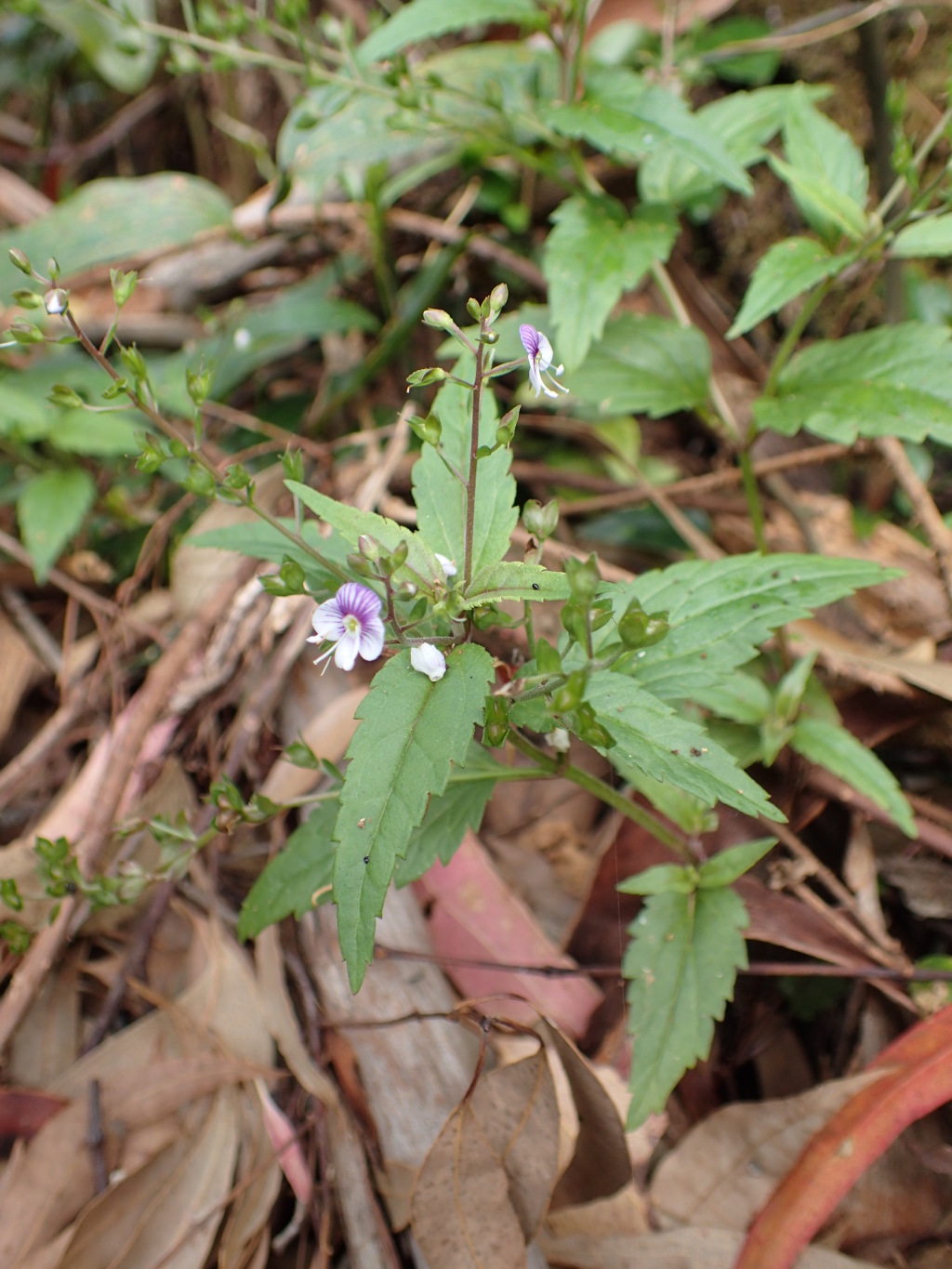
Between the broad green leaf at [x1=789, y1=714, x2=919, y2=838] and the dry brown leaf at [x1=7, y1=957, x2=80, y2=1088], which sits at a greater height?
the broad green leaf at [x1=789, y1=714, x2=919, y2=838]

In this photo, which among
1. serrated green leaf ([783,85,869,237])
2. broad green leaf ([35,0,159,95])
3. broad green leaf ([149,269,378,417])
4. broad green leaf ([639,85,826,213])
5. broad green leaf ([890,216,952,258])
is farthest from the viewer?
broad green leaf ([35,0,159,95])

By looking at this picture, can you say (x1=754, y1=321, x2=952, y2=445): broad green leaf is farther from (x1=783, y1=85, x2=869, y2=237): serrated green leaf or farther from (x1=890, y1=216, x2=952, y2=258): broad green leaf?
(x1=783, y1=85, x2=869, y2=237): serrated green leaf

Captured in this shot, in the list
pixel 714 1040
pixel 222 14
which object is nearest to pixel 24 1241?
pixel 714 1040

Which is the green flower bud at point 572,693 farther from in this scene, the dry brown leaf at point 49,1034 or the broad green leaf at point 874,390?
the dry brown leaf at point 49,1034

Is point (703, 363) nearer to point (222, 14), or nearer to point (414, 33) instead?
point (414, 33)

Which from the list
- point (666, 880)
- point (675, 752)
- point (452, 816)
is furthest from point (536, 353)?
point (666, 880)

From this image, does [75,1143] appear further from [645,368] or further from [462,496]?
[645,368]

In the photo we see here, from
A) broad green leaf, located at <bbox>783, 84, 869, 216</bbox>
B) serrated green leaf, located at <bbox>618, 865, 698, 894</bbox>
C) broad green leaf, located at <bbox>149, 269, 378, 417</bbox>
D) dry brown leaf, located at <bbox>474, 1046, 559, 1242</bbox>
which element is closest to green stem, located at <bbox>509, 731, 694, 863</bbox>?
serrated green leaf, located at <bbox>618, 865, 698, 894</bbox>
